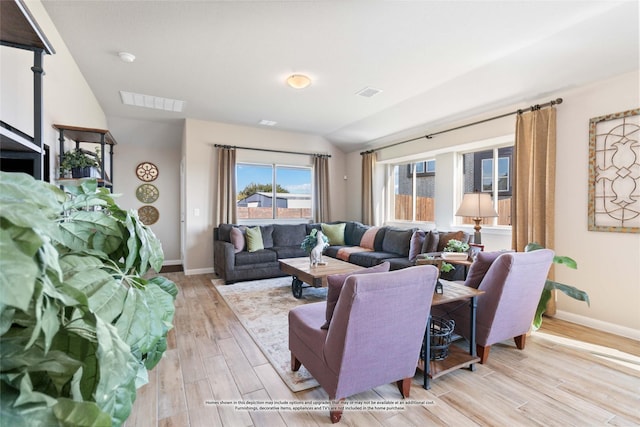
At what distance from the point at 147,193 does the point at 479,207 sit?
6.17 m

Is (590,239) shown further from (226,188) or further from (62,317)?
(226,188)

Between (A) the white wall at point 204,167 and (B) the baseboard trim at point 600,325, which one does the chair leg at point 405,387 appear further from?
(A) the white wall at point 204,167

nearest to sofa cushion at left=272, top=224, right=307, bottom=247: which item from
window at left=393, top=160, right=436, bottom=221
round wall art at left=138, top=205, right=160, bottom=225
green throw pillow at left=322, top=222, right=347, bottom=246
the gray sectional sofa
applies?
the gray sectional sofa

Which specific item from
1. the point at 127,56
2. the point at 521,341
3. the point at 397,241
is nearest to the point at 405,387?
the point at 521,341

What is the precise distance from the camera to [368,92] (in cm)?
394

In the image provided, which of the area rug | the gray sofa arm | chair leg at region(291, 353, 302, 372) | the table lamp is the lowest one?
the area rug

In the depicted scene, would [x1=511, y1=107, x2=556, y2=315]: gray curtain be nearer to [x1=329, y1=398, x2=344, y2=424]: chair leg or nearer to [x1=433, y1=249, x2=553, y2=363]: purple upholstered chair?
[x1=433, y1=249, x2=553, y2=363]: purple upholstered chair

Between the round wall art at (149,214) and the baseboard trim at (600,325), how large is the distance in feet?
22.7

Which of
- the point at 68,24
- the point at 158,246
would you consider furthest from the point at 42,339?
the point at 68,24

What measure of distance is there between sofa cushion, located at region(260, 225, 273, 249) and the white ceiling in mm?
2253

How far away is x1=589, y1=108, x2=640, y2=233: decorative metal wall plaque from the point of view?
274 cm

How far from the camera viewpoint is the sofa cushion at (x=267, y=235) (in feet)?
17.6

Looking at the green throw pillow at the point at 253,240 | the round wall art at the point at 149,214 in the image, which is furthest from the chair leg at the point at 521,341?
the round wall art at the point at 149,214

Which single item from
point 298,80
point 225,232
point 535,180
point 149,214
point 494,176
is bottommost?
point 225,232
